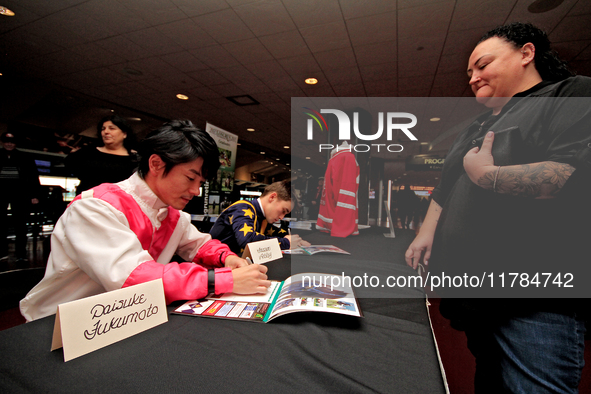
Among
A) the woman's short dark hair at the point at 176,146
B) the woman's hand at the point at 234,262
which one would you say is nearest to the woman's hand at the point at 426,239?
the woman's hand at the point at 234,262

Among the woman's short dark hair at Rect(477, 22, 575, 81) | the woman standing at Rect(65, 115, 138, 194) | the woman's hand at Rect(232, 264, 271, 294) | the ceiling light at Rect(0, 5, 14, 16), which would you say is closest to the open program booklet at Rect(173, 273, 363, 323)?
the woman's hand at Rect(232, 264, 271, 294)

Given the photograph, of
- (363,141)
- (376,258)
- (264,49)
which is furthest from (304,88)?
(376,258)

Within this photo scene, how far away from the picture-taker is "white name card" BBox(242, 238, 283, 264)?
1.12m

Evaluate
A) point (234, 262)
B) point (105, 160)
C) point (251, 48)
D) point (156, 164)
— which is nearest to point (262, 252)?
point (234, 262)

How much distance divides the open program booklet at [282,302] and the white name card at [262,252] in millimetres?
349

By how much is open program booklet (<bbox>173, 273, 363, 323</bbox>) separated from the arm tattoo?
0.46 metres

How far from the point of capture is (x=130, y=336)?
49 centimetres

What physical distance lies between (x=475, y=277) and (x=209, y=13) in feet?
9.76

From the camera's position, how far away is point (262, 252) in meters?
1.19

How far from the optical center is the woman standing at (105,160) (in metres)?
1.93

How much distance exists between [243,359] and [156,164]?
634 mm

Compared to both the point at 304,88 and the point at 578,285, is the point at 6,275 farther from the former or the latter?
the point at 304,88

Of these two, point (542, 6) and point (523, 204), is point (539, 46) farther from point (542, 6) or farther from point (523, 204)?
point (542, 6)

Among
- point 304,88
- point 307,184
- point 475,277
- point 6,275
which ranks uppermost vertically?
point 304,88
